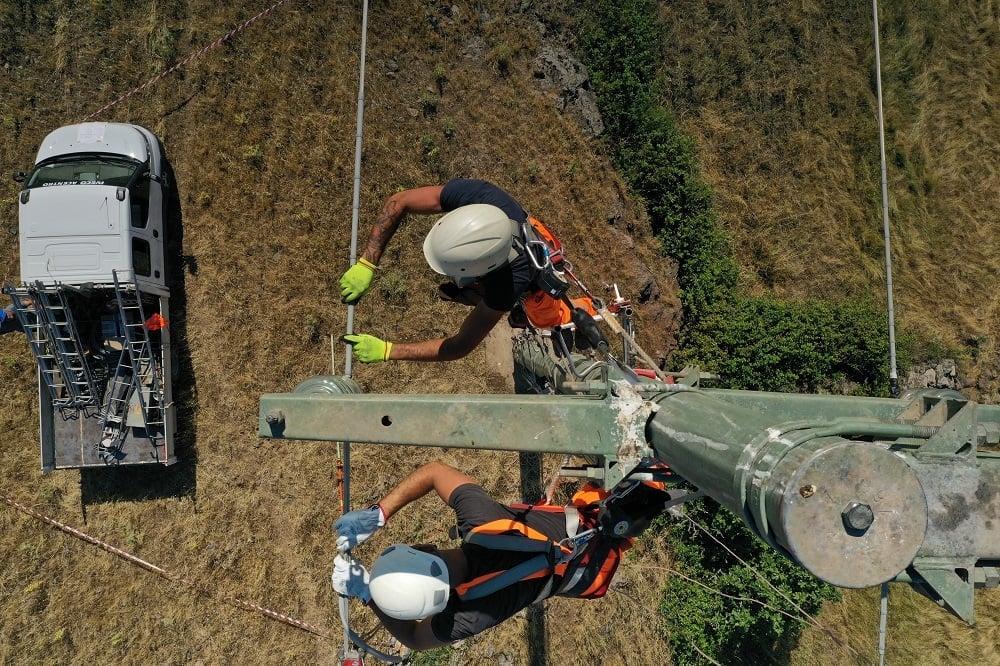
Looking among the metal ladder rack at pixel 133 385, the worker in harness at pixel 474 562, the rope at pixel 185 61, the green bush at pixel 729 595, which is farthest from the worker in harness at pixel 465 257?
the green bush at pixel 729 595

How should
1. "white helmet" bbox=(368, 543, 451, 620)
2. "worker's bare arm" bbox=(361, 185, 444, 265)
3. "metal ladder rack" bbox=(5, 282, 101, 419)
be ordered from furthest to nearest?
"metal ladder rack" bbox=(5, 282, 101, 419), "worker's bare arm" bbox=(361, 185, 444, 265), "white helmet" bbox=(368, 543, 451, 620)

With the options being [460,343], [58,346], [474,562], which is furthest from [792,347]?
[58,346]

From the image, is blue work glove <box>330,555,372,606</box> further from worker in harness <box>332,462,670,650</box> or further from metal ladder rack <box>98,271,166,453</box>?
metal ladder rack <box>98,271,166,453</box>

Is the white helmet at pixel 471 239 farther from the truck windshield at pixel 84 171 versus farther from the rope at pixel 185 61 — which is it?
the rope at pixel 185 61

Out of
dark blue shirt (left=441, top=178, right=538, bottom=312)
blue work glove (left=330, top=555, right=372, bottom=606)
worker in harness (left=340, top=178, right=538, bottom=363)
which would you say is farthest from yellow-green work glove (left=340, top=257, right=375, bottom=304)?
blue work glove (left=330, top=555, right=372, bottom=606)

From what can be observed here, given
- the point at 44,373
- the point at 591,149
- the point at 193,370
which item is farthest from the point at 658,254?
the point at 44,373
